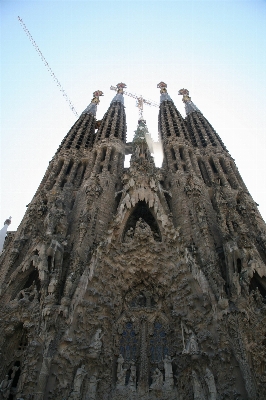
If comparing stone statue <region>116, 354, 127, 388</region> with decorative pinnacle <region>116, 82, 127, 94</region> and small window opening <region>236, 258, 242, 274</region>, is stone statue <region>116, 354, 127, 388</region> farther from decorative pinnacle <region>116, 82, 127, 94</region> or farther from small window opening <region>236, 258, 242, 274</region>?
decorative pinnacle <region>116, 82, 127, 94</region>

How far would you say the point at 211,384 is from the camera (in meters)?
8.54

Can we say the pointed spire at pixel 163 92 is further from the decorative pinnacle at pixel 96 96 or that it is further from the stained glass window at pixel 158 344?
the stained glass window at pixel 158 344

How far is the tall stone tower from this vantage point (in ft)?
29.1

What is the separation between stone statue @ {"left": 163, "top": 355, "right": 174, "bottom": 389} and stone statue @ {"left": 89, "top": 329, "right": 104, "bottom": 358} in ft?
7.39

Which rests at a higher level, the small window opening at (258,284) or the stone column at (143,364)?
the small window opening at (258,284)

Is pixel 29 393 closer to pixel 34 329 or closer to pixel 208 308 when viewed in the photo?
pixel 34 329

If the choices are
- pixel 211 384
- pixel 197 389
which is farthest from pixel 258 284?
pixel 197 389

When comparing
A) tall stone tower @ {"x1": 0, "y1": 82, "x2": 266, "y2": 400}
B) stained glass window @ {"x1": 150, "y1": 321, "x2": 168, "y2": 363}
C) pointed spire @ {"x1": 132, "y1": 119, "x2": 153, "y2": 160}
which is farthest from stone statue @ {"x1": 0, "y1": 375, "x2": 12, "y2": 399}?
pointed spire @ {"x1": 132, "y1": 119, "x2": 153, "y2": 160}

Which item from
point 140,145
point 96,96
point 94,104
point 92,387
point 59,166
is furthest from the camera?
point 96,96

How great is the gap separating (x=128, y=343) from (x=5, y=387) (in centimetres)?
403

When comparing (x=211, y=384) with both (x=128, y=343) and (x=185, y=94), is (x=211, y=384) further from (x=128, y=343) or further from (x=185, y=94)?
(x=185, y=94)

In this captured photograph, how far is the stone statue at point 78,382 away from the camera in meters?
8.71

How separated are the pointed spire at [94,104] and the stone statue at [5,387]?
72.2 feet

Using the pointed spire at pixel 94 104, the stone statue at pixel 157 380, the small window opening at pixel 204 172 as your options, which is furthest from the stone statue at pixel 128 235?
the pointed spire at pixel 94 104
